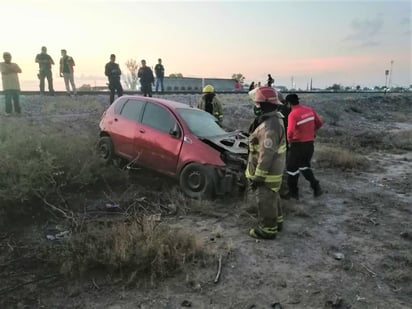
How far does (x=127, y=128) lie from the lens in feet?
27.1

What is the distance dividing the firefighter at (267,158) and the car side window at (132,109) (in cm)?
315

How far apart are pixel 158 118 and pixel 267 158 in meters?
3.12

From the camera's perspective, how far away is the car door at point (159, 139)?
24.4ft

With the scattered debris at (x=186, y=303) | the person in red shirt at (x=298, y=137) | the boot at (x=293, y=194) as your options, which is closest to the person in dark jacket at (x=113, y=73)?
the person in red shirt at (x=298, y=137)

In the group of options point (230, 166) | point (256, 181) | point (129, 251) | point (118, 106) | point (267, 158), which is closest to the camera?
point (129, 251)

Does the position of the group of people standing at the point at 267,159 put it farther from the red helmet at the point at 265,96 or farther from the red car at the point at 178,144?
the red car at the point at 178,144

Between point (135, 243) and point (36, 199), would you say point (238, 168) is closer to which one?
point (135, 243)

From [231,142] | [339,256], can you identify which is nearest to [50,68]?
[231,142]

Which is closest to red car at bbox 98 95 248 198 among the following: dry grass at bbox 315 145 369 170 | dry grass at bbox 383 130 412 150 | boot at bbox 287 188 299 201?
boot at bbox 287 188 299 201

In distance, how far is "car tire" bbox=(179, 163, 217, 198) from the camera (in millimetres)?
6930

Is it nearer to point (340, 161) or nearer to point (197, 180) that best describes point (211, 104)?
point (197, 180)

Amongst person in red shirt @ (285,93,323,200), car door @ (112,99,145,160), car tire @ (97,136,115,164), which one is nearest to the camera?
person in red shirt @ (285,93,323,200)

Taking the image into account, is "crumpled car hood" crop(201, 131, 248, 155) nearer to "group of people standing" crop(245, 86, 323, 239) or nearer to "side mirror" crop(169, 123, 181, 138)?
"side mirror" crop(169, 123, 181, 138)

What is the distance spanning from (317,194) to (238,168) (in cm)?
189
